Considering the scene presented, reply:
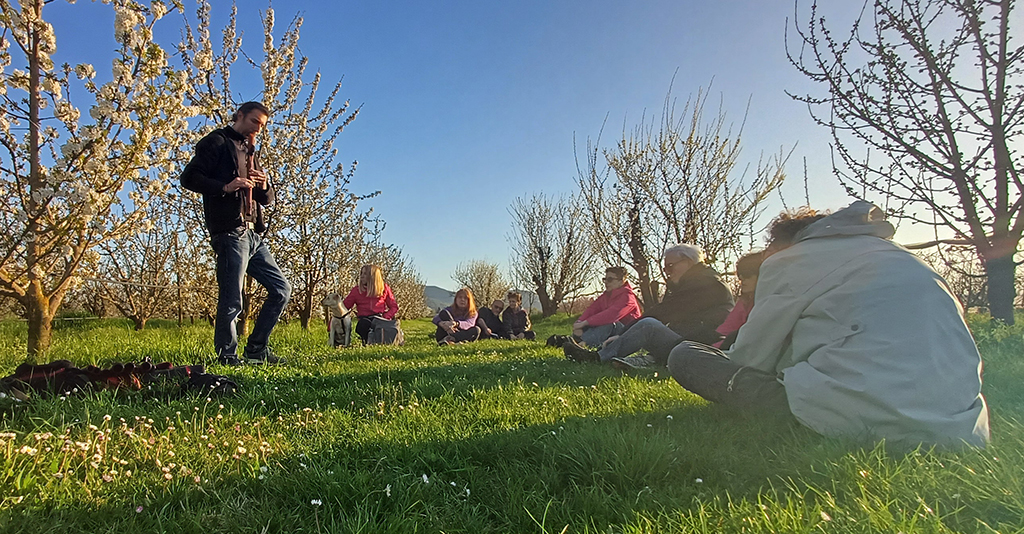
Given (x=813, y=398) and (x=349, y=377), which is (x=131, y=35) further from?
(x=813, y=398)

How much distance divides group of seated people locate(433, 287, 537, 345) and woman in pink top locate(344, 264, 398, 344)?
51.7 inches

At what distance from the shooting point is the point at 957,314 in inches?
84.7

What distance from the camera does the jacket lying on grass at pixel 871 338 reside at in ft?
6.68

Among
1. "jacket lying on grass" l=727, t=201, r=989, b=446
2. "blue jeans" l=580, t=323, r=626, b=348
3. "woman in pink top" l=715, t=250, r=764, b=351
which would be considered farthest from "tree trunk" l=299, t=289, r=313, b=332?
"jacket lying on grass" l=727, t=201, r=989, b=446

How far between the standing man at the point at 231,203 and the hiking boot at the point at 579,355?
340cm

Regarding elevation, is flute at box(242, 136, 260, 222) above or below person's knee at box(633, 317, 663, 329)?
above

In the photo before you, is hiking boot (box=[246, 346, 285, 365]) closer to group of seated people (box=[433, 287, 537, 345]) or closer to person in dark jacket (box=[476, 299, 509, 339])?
group of seated people (box=[433, 287, 537, 345])

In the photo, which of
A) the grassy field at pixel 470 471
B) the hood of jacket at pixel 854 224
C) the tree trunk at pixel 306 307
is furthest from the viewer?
the tree trunk at pixel 306 307

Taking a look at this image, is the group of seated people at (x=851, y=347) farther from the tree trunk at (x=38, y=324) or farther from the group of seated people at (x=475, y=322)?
the group of seated people at (x=475, y=322)

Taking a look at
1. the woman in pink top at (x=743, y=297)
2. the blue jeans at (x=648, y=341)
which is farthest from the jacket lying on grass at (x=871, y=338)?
the blue jeans at (x=648, y=341)

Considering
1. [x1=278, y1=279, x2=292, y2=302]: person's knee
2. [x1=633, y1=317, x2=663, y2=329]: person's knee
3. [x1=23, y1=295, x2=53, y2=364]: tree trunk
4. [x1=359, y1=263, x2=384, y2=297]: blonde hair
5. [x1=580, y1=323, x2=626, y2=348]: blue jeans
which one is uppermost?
[x1=359, y1=263, x2=384, y2=297]: blonde hair

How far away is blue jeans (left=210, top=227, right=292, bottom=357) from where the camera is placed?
4781 millimetres

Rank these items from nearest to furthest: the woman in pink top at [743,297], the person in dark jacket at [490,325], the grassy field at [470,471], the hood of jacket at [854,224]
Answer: the grassy field at [470,471] → the hood of jacket at [854,224] → the woman in pink top at [743,297] → the person in dark jacket at [490,325]

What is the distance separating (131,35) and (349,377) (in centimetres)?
418
